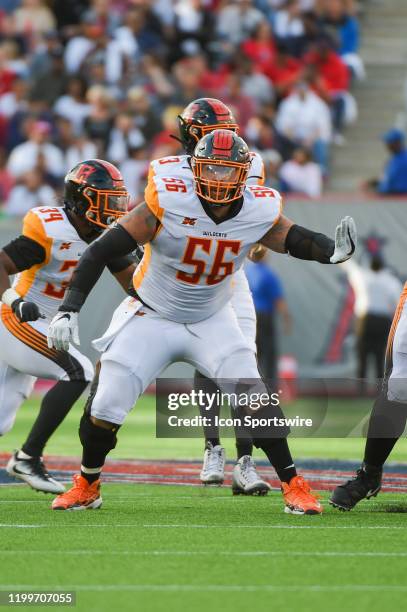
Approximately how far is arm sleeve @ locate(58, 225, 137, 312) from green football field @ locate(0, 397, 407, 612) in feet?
3.23

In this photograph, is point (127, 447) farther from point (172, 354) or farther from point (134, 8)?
point (134, 8)

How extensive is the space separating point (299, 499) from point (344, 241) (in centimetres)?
121

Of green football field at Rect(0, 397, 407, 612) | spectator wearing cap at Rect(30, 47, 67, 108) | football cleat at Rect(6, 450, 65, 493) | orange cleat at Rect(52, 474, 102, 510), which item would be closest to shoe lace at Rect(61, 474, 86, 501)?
orange cleat at Rect(52, 474, 102, 510)

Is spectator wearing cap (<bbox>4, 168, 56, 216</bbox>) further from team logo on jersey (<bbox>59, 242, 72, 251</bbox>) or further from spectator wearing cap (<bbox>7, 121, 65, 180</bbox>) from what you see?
team logo on jersey (<bbox>59, 242, 72, 251</bbox>)

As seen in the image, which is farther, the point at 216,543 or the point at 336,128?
the point at 336,128

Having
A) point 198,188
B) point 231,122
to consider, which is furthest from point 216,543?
point 231,122

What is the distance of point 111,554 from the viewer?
5.06 metres

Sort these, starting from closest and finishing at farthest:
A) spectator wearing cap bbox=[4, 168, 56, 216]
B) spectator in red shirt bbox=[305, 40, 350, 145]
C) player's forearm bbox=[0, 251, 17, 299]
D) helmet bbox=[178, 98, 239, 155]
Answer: player's forearm bbox=[0, 251, 17, 299] < helmet bbox=[178, 98, 239, 155] < spectator wearing cap bbox=[4, 168, 56, 216] < spectator in red shirt bbox=[305, 40, 350, 145]

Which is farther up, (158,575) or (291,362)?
(158,575)

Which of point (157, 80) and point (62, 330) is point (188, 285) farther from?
point (157, 80)

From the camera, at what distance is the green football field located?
4.33 metres

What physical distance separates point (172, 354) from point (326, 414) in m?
0.88

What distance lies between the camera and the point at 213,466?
733 centimetres

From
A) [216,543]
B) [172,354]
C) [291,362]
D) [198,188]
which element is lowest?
[291,362]
